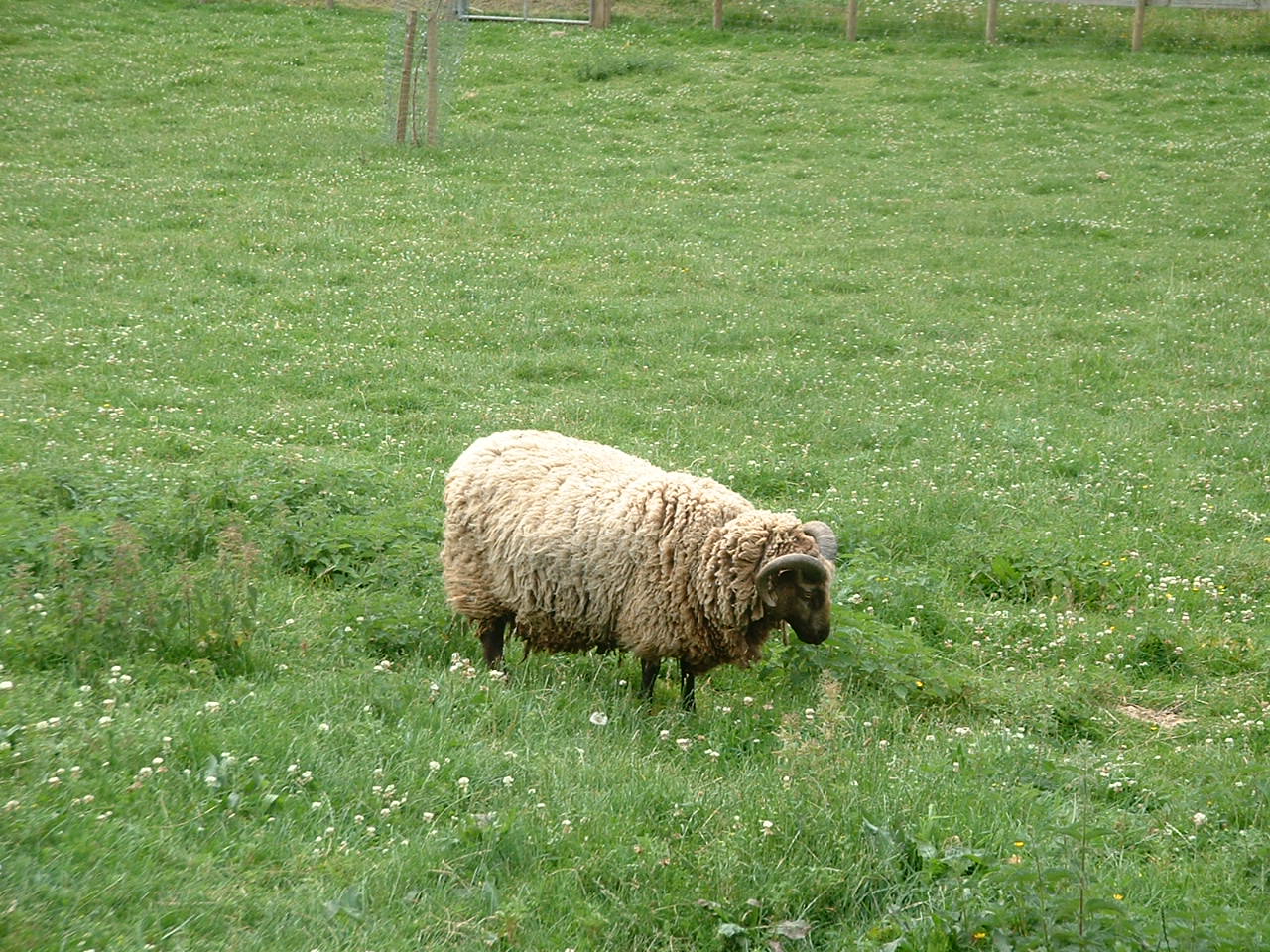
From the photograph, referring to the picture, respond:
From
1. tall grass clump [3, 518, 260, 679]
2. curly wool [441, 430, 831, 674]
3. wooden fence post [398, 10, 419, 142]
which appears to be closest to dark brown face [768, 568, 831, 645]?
curly wool [441, 430, 831, 674]

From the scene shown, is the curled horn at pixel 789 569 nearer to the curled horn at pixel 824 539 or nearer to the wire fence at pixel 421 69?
the curled horn at pixel 824 539

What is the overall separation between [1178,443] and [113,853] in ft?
34.5

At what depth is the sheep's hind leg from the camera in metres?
7.84

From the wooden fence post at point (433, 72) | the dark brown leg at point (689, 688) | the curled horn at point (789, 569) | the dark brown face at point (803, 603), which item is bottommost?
the dark brown leg at point (689, 688)

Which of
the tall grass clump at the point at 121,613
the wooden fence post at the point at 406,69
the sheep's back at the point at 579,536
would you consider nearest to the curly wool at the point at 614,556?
the sheep's back at the point at 579,536

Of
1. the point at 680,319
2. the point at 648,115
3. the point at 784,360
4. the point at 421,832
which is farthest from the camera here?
the point at 648,115

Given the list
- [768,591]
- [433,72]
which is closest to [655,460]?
[768,591]

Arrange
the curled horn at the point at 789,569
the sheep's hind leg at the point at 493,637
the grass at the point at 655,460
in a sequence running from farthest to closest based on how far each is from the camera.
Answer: the sheep's hind leg at the point at 493,637
the curled horn at the point at 789,569
the grass at the point at 655,460

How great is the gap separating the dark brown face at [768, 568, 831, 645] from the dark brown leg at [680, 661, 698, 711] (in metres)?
0.67

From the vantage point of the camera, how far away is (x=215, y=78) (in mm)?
27109

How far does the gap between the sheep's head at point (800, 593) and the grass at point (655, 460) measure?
31 centimetres

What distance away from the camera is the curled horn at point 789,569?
695 cm

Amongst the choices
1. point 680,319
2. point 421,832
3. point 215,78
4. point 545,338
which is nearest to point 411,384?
point 545,338

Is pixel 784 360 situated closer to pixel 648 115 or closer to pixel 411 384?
pixel 411 384
